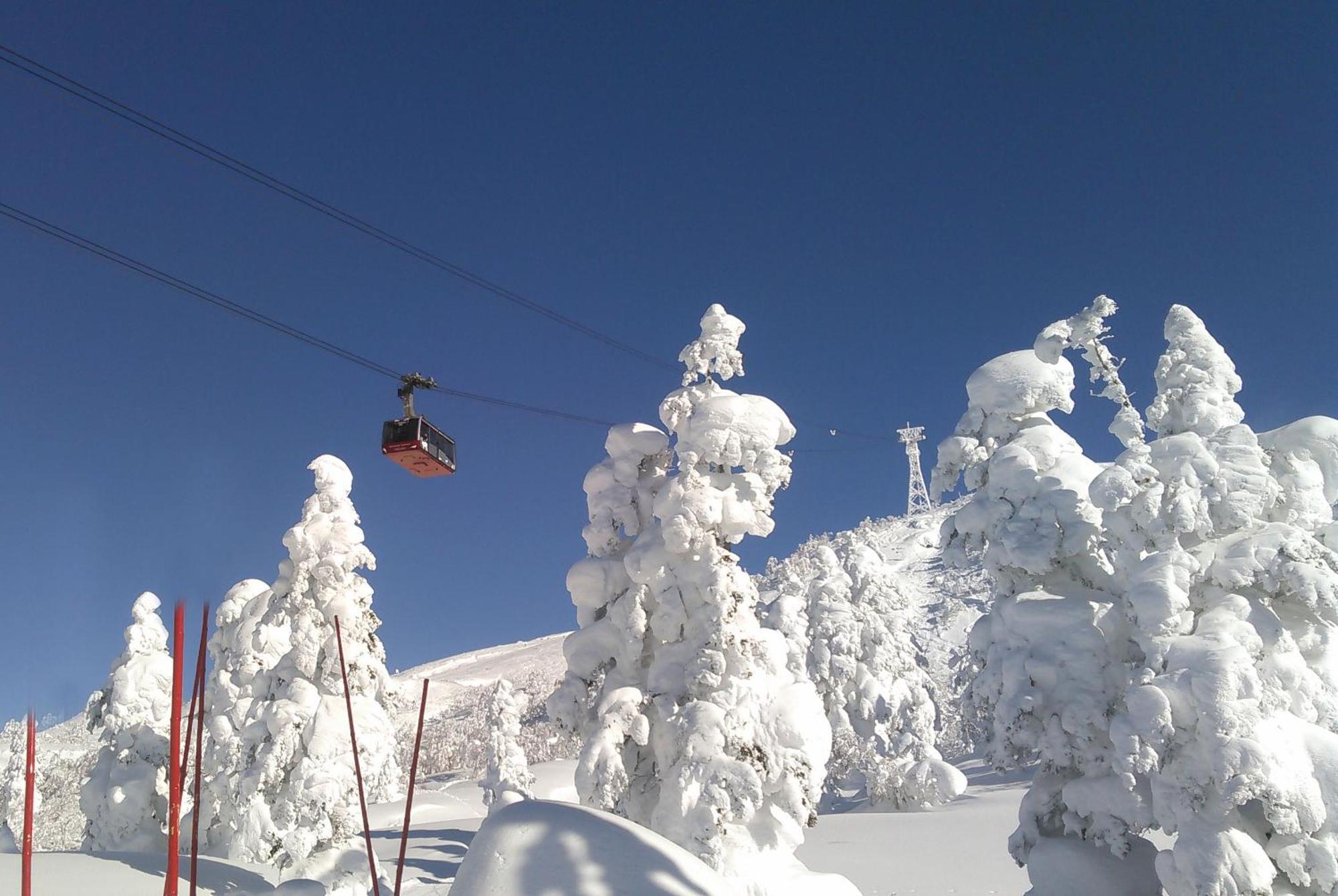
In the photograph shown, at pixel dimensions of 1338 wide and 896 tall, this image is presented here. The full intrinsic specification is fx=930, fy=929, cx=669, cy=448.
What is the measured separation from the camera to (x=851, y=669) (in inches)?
1576

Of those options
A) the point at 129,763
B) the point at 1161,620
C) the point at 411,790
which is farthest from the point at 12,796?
the point at 1161,620

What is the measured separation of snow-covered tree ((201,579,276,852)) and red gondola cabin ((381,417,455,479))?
38.6ft

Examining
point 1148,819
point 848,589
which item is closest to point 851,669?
point 848,589

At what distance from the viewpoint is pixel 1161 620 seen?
Answer: 44.5 ft

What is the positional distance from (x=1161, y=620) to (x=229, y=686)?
1050 inches

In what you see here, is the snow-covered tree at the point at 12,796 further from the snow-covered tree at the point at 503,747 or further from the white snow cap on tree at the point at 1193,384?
the white snow cap on tree at the point at 1193,384

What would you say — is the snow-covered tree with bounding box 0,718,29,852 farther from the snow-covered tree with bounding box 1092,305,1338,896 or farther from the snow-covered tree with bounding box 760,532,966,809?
the snow-covered tree with bounding box 1092,305,1338,896

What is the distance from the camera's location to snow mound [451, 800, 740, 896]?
6.36 meters

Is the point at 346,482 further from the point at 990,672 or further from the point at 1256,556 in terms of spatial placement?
the point at 1256,556

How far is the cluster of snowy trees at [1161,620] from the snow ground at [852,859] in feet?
29.8

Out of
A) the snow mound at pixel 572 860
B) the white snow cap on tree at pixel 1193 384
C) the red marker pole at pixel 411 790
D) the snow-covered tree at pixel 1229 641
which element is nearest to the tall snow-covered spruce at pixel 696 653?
the snow-covered tree at pixel 1229 641

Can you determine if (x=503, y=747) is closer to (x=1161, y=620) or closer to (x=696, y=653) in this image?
(x=696, y=653)

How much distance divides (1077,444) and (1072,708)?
5.09 m

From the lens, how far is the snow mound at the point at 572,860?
636cm
